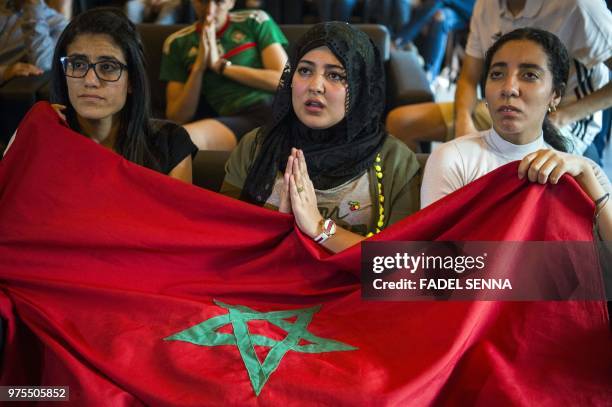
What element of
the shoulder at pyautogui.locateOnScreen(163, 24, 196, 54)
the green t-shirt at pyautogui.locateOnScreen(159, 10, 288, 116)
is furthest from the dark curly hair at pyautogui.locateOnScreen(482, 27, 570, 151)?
the shoulder at pyautogui.locateOnScreen(163, 24, 196, 54)

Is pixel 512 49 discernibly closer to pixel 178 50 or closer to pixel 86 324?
pixel 86 324

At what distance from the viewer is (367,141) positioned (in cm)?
193

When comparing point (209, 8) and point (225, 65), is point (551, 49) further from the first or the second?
point (209, 8)

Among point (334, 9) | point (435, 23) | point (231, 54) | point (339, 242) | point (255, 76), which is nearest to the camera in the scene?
point (339, 242)

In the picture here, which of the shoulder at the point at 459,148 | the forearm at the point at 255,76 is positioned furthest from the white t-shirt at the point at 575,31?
the forearm at the point at 255,76

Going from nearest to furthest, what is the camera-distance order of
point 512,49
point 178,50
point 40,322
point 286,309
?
point 40,322 → point 286,309 → point 512,49 → point 178,50

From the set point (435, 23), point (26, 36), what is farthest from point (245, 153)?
point (435, 23)

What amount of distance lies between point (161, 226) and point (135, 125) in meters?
0.38

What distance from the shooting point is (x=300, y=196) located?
1.76 meters

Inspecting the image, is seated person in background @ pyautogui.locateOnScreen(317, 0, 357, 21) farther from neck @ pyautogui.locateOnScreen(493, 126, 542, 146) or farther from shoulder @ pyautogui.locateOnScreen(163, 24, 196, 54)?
neck @ pyautogui.locateOnScreen(493, 126, 542, 146)

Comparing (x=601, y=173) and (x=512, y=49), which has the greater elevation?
(x=512, y=49)

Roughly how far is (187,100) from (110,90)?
1235 mm

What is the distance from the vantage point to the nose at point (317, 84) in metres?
1.85

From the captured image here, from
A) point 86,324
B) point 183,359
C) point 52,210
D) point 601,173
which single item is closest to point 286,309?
point 183,359
